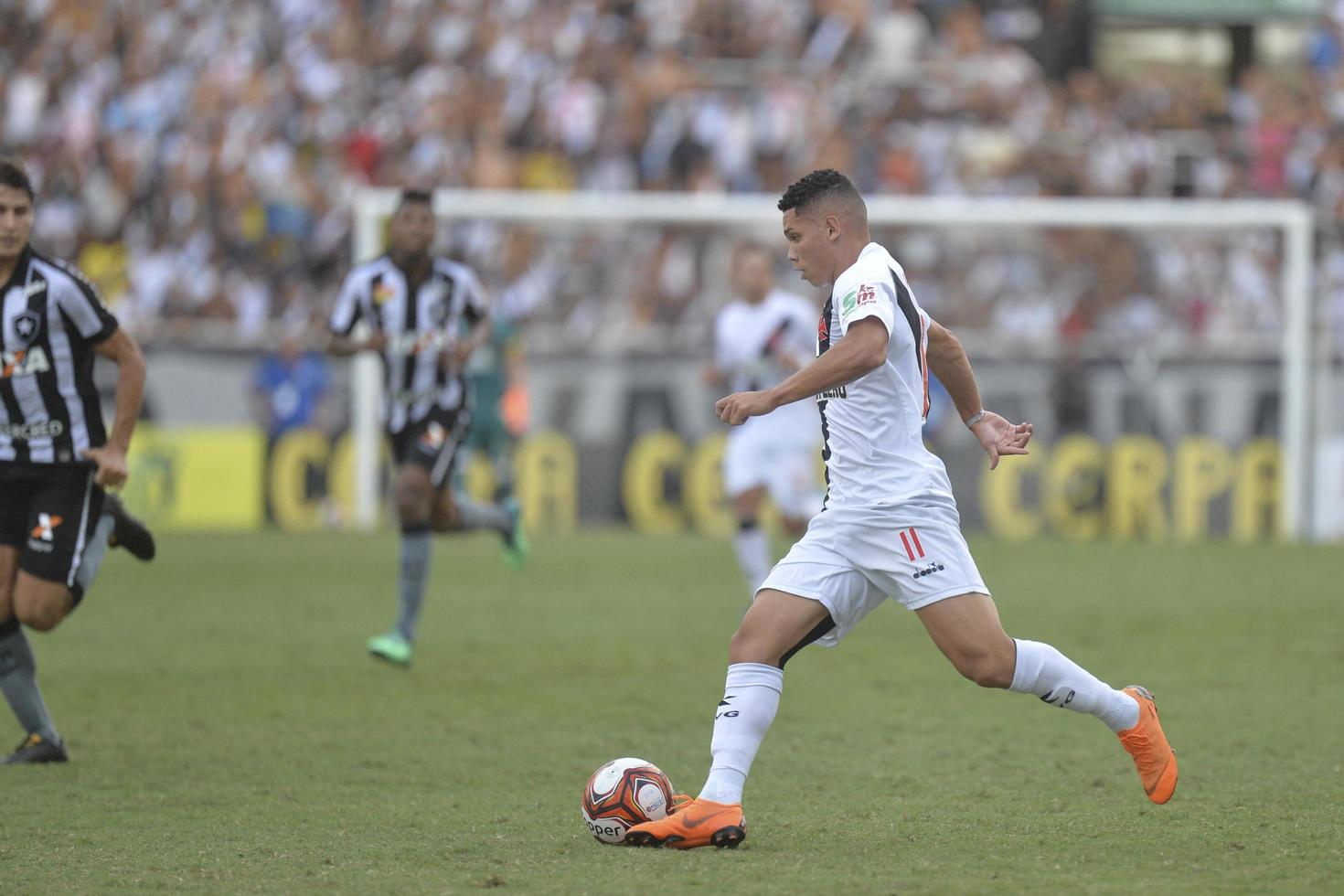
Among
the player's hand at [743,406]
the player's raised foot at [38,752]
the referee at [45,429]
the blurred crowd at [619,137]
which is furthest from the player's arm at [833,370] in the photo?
the blurred crowd at [619,137]

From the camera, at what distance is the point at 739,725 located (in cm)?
576

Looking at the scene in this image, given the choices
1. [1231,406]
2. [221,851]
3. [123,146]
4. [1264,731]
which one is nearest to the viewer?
[221,851]

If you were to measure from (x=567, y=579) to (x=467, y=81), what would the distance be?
33.4ft

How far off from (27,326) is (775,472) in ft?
20.6

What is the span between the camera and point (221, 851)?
5746 mm

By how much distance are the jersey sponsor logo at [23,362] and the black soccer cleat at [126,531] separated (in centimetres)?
63

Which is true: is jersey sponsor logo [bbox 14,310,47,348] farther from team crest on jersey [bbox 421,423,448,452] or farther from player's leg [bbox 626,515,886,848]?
team crest on jersey [bbox 421,423,448,452]

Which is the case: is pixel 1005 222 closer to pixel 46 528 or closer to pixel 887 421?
pixel 46 528

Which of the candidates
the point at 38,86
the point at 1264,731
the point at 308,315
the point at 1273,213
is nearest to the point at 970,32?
the point at 1273,213

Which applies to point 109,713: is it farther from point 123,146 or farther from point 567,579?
point 123,146

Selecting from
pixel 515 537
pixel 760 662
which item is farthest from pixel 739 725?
pixel 515 537

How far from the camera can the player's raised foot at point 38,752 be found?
24.1 ft

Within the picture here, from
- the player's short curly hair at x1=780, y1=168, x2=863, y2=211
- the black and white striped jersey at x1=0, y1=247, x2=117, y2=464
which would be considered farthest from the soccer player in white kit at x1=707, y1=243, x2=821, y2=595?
the player's short curly hair at x1=780, y1=168, x2=863, y2=211

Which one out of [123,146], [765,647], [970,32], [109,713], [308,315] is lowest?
[109,713]
